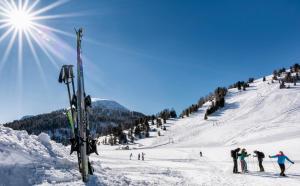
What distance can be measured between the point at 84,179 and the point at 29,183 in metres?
1.98

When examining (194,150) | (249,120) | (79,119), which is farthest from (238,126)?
(79,119)

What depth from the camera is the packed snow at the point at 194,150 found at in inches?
588

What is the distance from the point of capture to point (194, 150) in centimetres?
8488

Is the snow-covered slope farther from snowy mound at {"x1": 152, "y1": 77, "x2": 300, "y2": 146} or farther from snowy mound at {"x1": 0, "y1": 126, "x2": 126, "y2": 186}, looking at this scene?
snowy mound at {"x1": 0, "y1": 126, "x2": 126, "y2": 186}

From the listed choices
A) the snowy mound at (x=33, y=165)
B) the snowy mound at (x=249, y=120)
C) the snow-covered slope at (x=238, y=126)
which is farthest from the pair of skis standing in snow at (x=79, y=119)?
the snowy mound at (x=249, y=120)

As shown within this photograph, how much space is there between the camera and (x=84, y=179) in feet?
46.5

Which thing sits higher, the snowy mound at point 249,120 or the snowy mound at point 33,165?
the snowy mound at point 249,120

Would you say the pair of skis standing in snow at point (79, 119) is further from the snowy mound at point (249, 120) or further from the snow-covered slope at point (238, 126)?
the snowy mound at point (249, 120)

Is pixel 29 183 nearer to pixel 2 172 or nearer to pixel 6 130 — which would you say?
pixel 2 172

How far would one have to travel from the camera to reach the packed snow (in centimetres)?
1493

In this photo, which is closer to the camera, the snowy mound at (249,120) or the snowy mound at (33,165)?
the snowy mound at (33,165)

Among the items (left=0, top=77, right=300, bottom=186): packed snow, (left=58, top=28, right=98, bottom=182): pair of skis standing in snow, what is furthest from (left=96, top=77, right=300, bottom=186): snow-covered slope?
(left=58, top=28, right=98, bottom=182): pair of skis standing in snow

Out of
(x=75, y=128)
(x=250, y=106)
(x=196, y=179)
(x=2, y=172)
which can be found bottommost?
(x=196, y=179)

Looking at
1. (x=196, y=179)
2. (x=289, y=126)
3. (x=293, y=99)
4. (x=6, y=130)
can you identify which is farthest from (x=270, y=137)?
(x=6, y=130)
